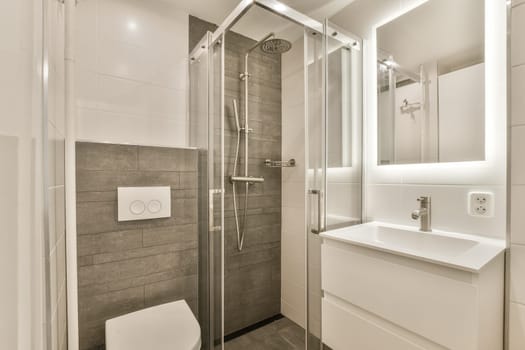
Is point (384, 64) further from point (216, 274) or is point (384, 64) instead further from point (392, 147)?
point (216, 274)

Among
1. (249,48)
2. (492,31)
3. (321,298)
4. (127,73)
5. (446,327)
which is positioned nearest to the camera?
(446,327)

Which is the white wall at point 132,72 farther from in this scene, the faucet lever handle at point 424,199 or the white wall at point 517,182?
the white wall at point 517,182

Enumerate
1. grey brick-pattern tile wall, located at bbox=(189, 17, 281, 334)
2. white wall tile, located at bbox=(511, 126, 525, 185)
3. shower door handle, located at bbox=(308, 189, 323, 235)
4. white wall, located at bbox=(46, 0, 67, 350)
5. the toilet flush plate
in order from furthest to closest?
grey brick-pattern tile wall, located at bbox=(189, 17, 281, 334) < the toilet flush plate < shower door handle, located at bbox=(308, 189, 323, 235) < white wall tile, located at bbox=(511, 126, 525, 185) < white wall, located at bbox=(46, 0, 67, 350)

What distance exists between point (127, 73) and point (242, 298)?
1.71m

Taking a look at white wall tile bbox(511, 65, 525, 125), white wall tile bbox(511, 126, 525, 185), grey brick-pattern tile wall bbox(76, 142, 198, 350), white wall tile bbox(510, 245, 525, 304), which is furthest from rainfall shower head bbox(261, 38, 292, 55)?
white wall tile bbox(510, 245, 525, 304)

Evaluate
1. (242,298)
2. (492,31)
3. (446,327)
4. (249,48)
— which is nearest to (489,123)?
(492,31)

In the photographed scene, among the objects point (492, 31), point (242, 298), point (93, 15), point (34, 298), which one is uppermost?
point (93, 15)

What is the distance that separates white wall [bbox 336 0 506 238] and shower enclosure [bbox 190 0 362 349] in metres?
0.08

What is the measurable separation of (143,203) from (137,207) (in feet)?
0.13

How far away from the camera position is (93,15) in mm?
1369

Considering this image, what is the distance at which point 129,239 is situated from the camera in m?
1.44

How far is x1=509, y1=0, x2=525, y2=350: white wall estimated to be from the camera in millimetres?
852

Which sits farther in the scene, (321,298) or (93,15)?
(93,15)

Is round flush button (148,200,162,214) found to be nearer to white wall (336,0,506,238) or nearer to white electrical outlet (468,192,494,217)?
white wall (336,0,506,238)
